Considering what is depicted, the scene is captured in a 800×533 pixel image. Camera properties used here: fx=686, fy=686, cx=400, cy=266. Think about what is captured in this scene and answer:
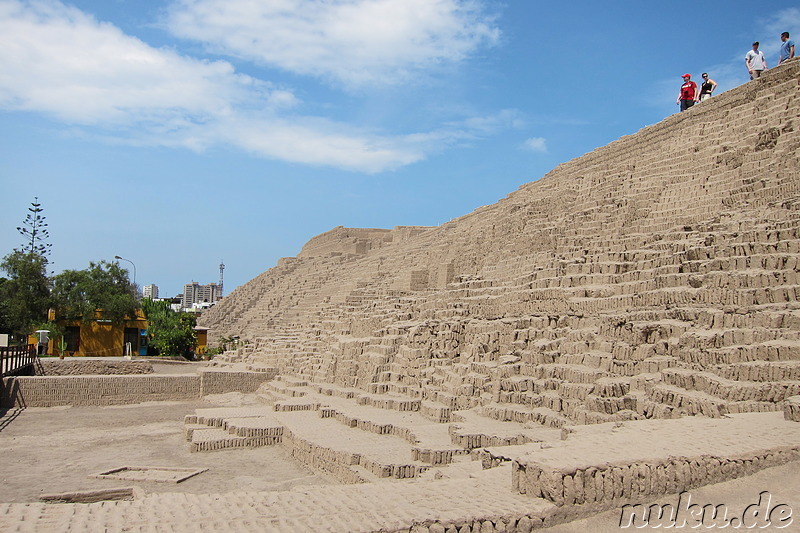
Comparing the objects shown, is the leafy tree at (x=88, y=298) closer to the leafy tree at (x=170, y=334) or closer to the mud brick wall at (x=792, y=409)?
the leafy tree at (x=170, y=334)

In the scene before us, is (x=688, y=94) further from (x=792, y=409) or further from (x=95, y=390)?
(x=95, y=390)

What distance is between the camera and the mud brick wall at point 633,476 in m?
4.94

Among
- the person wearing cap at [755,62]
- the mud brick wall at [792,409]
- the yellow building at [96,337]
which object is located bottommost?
the mud brick wall at [792,409]

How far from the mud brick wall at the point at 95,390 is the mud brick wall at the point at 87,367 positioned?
2268mm

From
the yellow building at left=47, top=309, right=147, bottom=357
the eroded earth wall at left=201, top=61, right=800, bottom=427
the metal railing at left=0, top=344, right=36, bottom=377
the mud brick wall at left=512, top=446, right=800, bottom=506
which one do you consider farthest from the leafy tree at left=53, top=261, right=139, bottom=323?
the mud brick wall at left=512, top=446, right=800, bottom=506

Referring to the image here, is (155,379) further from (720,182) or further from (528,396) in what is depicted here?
(720,182)

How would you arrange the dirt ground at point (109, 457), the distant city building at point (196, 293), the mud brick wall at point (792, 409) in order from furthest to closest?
the distant city building at point (196, 293), the dirt ground at point (109, 457), the mud brick wall at point (792, 409)

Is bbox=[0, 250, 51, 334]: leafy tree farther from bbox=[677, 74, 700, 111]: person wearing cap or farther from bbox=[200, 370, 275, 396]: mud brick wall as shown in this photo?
bbox=[677, 74, 700, 111]: person wearing cap

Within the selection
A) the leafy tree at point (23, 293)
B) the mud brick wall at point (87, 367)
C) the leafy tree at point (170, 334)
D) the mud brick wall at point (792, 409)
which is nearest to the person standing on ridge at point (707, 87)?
the mud brick wall at point (792, 409)

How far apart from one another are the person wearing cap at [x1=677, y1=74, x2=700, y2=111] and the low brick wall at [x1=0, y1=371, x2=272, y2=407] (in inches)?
517

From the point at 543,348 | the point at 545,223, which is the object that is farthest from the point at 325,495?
the point at 545,223

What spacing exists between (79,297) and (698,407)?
2801cm

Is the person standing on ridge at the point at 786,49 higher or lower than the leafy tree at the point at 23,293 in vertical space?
higher

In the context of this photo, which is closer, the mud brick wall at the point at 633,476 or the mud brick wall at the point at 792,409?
the mud brick wall at the point at 633,476
